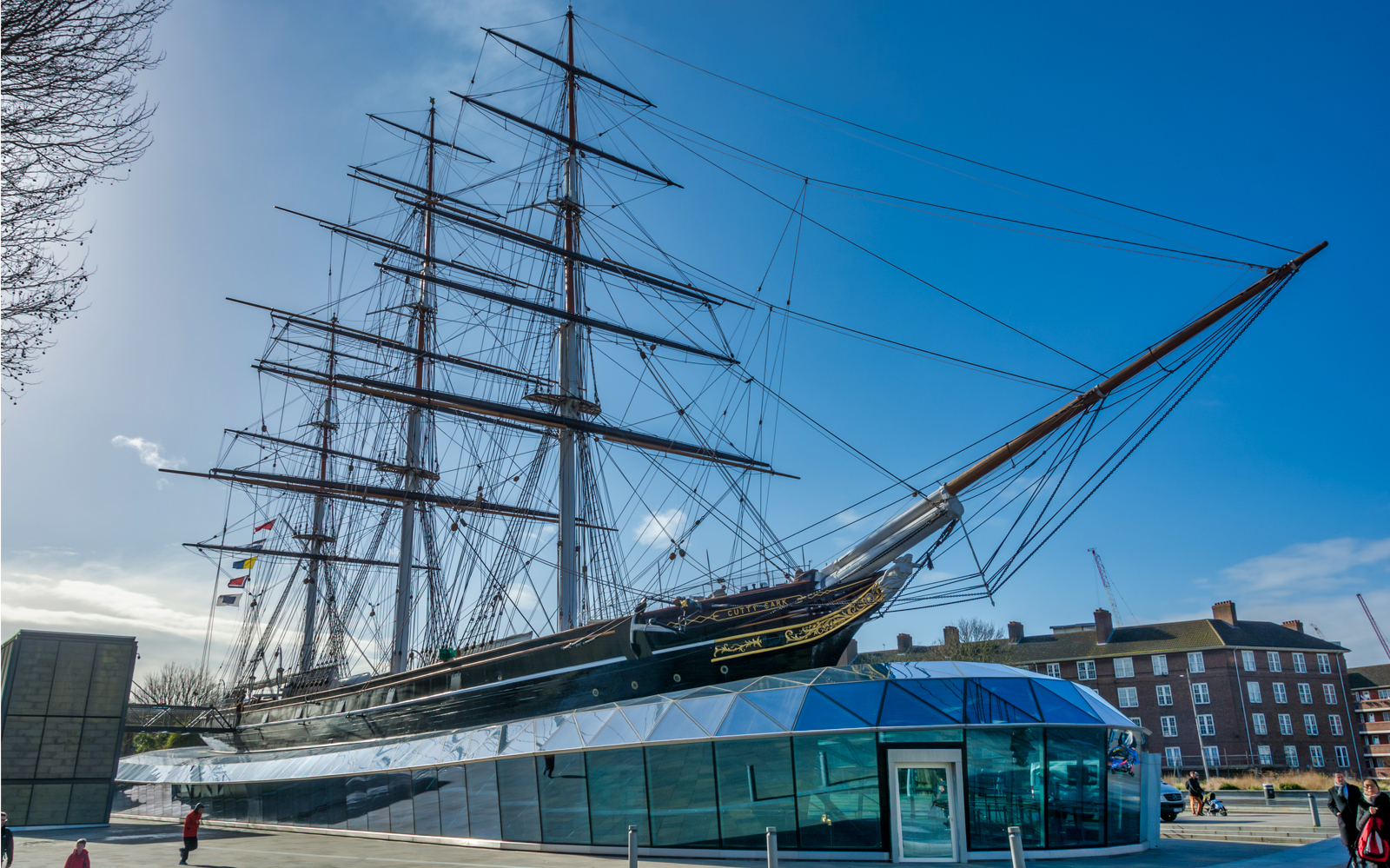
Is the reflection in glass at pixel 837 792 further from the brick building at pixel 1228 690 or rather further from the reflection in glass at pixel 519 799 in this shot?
the brick building at pixel 1228 690

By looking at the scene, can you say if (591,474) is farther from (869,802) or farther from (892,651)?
(892,651)

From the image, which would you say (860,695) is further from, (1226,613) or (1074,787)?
(1226,613)

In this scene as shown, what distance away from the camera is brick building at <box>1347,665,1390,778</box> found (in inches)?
2726

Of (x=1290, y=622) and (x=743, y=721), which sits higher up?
(x=1290, y=622)

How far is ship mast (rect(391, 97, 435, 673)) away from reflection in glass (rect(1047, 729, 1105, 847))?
28.3 m

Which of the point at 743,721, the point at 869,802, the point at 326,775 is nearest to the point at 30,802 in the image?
the point at 326,775

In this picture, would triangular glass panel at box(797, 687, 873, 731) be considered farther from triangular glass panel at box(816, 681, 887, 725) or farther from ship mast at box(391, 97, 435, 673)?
ship mast at box(391, 97, 435, 673)

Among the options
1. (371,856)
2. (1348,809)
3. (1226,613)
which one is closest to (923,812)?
(1348,809)

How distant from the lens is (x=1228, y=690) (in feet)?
178

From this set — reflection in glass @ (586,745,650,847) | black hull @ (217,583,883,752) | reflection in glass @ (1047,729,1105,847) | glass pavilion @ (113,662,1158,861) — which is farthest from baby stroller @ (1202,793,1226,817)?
reflection in glass @ (586,745,650,847)

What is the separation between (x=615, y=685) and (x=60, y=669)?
17.6 metres

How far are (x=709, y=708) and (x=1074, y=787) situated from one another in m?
7.01

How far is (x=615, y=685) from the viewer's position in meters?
20.7

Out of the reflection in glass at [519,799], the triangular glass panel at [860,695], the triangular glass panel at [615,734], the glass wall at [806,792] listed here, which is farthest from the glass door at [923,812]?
the reflection in glass at [519,799]
